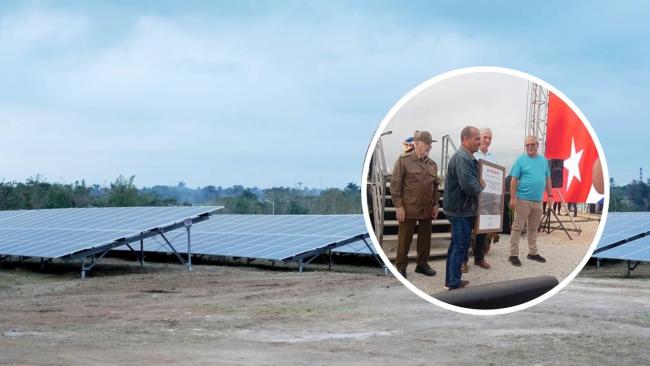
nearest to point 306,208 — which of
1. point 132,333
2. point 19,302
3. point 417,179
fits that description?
point 19,302

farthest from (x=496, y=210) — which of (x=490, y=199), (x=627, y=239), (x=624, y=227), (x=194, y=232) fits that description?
(x=194, y=232)

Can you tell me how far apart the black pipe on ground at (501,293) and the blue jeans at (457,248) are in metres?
0.03

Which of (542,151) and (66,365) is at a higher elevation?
(542,151)

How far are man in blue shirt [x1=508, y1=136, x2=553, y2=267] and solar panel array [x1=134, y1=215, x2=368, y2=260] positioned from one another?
1998 centimetres

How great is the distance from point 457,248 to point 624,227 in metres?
25.2

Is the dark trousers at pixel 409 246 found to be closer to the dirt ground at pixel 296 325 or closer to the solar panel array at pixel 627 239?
the dirt ground at pixel 296 325

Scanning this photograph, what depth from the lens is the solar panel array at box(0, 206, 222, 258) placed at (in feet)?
75.8

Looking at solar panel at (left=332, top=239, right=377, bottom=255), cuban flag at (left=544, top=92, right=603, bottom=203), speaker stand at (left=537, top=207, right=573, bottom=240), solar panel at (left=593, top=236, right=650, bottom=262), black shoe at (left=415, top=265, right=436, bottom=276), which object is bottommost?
solar panel at (left=332, top=239, right=377, bottom=255)

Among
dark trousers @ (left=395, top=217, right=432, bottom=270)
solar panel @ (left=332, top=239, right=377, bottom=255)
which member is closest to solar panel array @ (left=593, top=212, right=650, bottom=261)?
solar panel @ (left=332, top=239, right=377, bottom=255)

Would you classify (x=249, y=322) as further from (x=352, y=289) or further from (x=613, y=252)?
(x=613, y=252)

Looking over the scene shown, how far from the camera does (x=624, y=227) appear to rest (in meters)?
25.5

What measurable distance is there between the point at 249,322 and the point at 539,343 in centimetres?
490

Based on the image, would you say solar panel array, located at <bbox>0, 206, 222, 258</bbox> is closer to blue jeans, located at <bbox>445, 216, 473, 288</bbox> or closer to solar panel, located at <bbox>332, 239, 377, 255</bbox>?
solar panel, located at <bbox>332, 239, 377, 255</bbox>

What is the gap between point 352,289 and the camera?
63.0 feet
